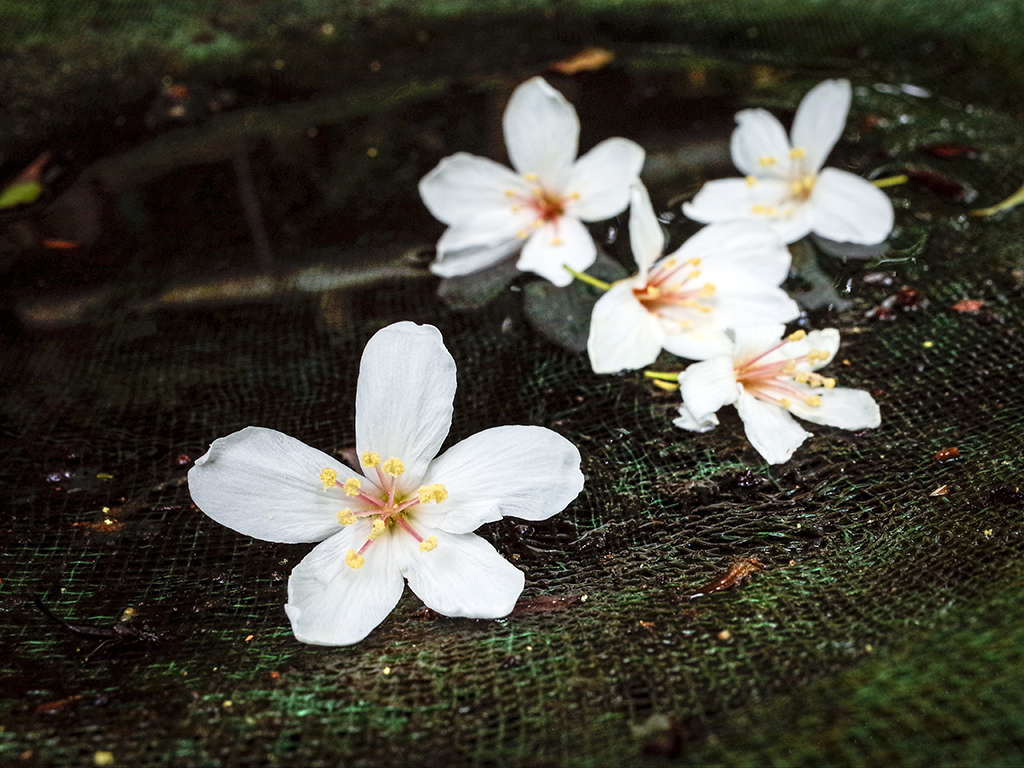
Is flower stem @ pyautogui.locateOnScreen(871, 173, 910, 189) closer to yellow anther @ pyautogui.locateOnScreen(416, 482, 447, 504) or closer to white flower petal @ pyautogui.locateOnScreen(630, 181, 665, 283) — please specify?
white flower petal @ pyautogui.locateOnScreen(630, 181, 665, 283)

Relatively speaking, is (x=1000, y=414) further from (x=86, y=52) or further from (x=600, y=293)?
(x=86, y=52)

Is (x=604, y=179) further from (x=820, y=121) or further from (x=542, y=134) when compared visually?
(x=820, y=121)

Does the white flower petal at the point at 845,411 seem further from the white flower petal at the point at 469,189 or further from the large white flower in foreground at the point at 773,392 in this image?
the white flower petal at the point at 469,189

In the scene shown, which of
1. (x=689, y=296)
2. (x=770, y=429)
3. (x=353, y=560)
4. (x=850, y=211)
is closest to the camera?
(x=353, y=560)

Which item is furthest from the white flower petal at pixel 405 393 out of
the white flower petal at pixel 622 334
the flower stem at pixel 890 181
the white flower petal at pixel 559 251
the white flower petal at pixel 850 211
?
the flower stem at pixel 890 181

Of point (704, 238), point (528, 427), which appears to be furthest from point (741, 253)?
point (528, 427)

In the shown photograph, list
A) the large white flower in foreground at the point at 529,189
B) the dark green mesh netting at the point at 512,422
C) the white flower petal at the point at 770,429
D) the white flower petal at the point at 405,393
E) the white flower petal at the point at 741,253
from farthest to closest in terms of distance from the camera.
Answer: the large white flower in foreground at the point at 529,189 → the white flower petal at the point at 741,253 → the white flower petal at the point at 770,429 → the white flower petal at the point at 405,393 → the dark green mesh netting at the point at 512,422
